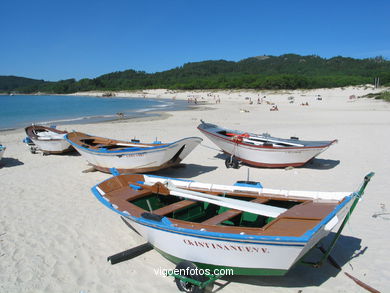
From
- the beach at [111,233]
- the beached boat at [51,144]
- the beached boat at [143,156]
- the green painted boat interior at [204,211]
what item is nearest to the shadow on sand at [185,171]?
the beach at [111,233]

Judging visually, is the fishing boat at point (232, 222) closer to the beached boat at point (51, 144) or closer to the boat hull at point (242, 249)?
the boat hull at point (242, 249)

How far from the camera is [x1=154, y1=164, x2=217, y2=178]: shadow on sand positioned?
→ 942 cm

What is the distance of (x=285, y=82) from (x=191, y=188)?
6602 cm

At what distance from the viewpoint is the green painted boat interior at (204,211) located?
188 inches

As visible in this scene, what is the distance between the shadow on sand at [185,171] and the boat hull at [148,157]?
0.70 m

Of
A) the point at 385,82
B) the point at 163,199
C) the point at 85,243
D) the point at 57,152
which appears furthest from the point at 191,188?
the point at 385,82

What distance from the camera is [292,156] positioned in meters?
9.34

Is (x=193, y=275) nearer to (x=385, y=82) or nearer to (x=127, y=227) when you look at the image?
(x=127, y=227)

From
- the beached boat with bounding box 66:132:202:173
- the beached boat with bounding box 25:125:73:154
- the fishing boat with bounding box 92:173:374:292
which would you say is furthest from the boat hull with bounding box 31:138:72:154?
the fishing boat with bounding box 92:173:374:292

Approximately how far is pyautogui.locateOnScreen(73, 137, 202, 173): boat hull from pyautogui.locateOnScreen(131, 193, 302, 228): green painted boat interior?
2.70 meters

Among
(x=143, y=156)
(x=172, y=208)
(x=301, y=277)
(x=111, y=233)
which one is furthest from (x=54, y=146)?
(x=301, y=277)

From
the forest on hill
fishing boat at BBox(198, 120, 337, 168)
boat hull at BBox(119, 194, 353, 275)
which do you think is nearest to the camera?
boat hull at BBox(119, 194, 353, 275)

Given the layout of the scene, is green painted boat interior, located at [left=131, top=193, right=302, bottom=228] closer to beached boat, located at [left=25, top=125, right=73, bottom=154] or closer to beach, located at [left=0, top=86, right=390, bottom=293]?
beach, located at [left=0, top=86, right=390, bottom=293]

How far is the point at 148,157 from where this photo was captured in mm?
8344
